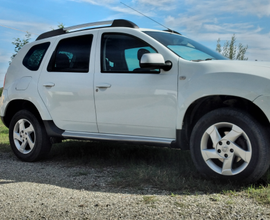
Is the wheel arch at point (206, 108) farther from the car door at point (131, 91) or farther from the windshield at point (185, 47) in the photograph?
the windshield at point (185, 47)

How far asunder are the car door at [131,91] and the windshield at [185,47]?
0.74 feet

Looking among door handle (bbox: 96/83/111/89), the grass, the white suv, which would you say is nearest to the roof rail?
the white suv

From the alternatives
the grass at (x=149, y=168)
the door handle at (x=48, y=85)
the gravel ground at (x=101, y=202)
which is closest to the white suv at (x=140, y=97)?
the door handle at (x=48, y=85)

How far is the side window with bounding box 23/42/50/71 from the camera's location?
18.4 feet

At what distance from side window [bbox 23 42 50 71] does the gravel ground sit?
75.3 inches

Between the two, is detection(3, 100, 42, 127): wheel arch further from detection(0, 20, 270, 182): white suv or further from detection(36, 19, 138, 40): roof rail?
detection(36, 19, 138, 40): roof rail

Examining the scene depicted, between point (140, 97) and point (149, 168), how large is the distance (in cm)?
96

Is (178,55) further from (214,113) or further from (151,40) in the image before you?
(214,113)

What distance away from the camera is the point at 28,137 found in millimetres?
5582

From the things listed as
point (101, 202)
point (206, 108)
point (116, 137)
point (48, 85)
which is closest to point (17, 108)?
point (48, 85)

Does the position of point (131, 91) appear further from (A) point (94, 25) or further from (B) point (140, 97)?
(A) point (94, 25)

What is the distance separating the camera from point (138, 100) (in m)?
4.35

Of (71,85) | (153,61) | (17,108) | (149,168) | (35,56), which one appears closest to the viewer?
(153,61)

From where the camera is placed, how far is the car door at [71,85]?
4867 mm
